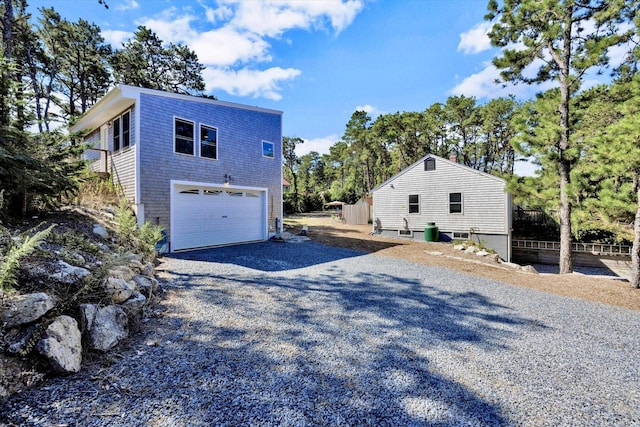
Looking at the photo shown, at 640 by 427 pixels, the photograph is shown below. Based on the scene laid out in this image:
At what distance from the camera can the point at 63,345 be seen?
2271 mm

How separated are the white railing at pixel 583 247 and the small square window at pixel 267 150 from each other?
12.9 meters

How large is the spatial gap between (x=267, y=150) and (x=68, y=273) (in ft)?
28.6

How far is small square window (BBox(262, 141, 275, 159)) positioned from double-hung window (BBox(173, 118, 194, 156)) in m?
2.78

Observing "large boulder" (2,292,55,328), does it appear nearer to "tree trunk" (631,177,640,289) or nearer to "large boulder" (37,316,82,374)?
"large boulder" (37,316,82,374)

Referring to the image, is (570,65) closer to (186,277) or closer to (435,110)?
(186,277)

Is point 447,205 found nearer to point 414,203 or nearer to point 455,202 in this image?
point 455,202

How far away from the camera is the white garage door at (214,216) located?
853cm

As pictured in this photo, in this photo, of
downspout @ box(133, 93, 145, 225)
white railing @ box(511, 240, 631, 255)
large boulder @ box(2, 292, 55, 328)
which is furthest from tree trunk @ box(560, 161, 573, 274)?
downspout @ box(133, 93, 145, 225)

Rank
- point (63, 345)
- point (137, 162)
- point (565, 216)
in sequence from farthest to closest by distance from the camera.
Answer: point (565, 216) → point (137, 162) → point (63, 345)

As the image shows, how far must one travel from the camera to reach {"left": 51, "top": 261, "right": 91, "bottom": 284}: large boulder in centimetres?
288

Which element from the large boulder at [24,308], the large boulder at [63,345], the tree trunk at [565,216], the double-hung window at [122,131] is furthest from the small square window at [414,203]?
the large boulder at [24,308]

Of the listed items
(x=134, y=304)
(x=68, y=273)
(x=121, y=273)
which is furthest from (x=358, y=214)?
(x=68, y=273)

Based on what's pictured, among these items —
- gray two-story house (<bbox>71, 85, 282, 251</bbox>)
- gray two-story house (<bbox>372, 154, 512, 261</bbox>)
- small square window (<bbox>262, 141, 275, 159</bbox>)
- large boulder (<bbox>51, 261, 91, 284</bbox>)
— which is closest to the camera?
large boulder (<bbox>51, 261, 91, 284</bbox>)

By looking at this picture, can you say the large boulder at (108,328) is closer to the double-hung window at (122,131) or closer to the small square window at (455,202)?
the double-hung window at (122,131)
